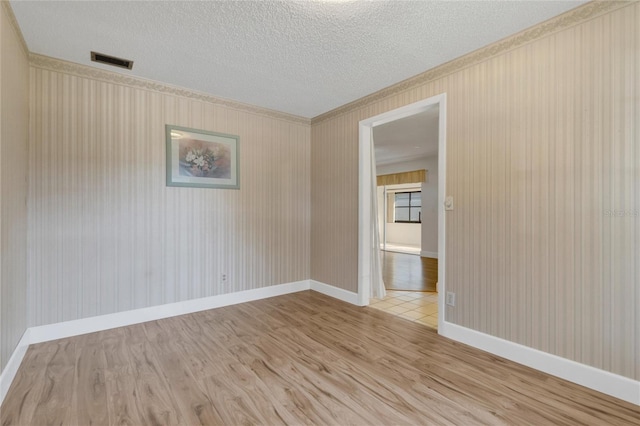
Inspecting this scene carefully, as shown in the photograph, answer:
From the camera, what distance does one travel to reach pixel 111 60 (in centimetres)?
265

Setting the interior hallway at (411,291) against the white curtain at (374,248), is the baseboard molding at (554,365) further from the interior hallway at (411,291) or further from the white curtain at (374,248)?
the white curtain at (374,248)

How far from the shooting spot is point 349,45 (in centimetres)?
241

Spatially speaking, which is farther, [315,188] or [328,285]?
[315,188]

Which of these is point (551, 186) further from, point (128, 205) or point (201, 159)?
point (128, 205)

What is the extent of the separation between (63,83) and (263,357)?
3.07 meters

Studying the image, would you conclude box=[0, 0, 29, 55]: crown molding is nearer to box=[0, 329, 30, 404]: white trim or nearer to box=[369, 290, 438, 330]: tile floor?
box=[0, 329, 30, 404]: white trim

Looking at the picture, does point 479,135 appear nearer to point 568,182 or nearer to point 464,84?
point 464,84

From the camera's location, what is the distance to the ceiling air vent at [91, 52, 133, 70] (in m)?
2.58

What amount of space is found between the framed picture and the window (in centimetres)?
722

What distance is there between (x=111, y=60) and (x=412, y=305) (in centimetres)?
415

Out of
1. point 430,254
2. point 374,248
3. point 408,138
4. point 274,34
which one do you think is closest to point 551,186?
point 374,248

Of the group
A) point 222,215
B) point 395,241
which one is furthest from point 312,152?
point 395,241

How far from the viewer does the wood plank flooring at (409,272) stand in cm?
470

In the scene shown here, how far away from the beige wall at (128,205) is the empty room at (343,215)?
0.02 meters
